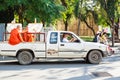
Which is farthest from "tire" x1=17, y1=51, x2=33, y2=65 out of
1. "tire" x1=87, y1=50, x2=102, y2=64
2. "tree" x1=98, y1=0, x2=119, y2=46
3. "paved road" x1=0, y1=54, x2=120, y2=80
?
"tree" x1=98, y1=0, x2=119, y2=46

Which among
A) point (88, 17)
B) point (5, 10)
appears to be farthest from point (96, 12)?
point (5, 10)

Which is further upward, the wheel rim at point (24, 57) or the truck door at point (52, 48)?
the truck door at point (52, 48)

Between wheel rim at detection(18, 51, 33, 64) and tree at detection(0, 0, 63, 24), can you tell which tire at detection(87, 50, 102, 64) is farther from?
tree at detection(0, 0, 63, 24)

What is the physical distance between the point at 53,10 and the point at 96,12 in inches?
888

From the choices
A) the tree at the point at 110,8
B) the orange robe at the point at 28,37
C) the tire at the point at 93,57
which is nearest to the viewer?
the tire at the point at 93,57

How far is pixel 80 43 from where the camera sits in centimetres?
1762

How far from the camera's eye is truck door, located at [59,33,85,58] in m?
17.4

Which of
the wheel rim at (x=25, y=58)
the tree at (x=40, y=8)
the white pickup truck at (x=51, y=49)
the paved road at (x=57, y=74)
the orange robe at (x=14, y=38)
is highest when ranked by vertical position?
the tree at (x=40, y=8)

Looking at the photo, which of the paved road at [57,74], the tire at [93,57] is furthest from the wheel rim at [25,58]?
the tire at [93,57]

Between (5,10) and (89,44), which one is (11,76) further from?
(5,10)

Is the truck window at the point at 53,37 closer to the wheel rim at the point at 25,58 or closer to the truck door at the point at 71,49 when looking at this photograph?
the truck door at the point at 71,49

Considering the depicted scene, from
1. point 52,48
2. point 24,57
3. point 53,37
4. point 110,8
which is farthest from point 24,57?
point 110,8

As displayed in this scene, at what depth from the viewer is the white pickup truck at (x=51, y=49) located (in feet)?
56.7

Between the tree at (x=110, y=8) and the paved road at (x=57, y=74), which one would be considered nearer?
the paved road at (x=57, y=74)
